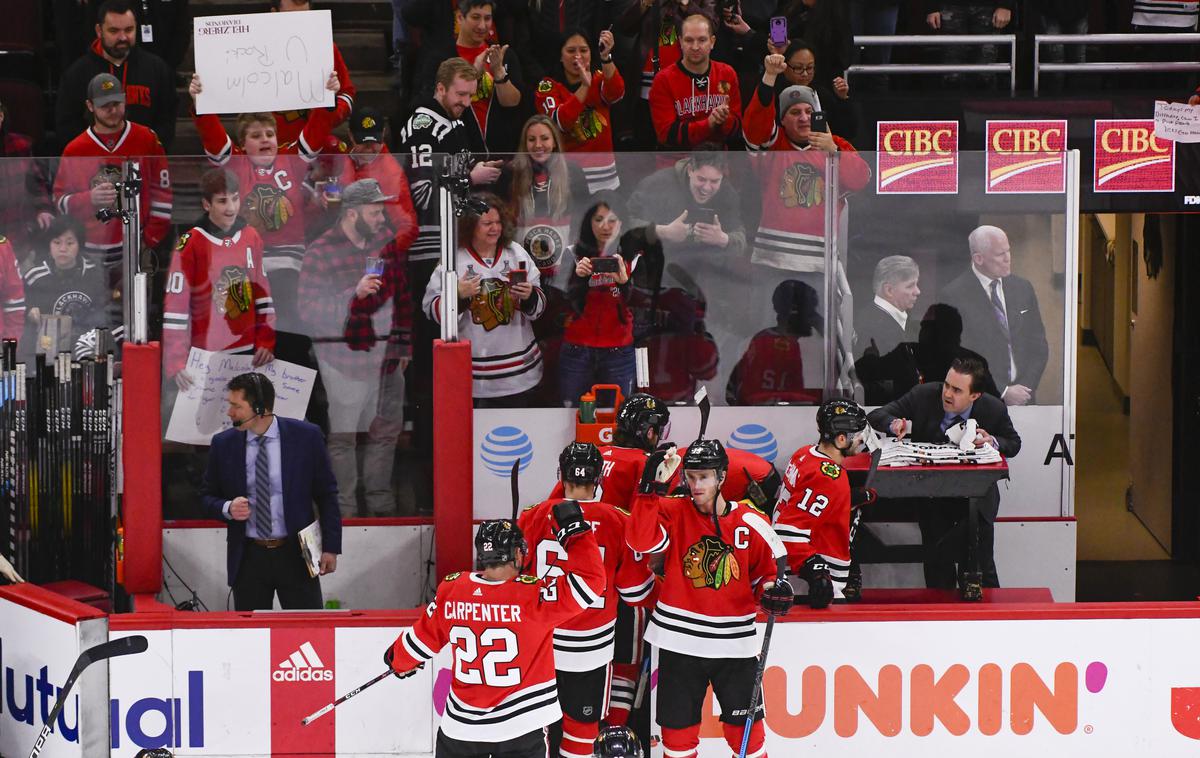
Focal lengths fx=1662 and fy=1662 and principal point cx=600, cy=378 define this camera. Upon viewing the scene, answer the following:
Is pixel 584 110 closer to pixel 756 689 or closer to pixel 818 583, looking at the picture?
pixel 818 583

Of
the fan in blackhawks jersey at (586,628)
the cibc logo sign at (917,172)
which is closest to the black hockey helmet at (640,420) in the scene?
the fan in blackhawks jersey at (586,628)

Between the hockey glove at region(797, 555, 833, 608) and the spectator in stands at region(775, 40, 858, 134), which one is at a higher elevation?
the spectator in stands at region(775, 40, 858, 134)

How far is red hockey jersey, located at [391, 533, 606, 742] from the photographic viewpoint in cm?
559

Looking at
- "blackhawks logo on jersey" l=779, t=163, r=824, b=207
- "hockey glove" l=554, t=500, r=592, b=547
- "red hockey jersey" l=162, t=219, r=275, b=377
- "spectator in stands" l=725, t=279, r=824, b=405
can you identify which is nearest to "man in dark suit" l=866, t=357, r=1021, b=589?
"spectator in stands" l=725, t=279, r=824, b=405

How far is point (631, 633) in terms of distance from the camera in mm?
6734

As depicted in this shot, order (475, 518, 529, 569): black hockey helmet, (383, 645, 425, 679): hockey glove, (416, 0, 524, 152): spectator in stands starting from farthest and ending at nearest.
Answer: (416, 0, 524, 152): spectator in stands, (383, 645, 425, 679): hockey glove, (475, 518, 529, 569): black hockey helmet

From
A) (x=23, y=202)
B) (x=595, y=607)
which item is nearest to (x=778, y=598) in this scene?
(x=595, y=607)

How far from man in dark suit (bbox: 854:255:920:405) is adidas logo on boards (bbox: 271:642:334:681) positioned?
2865mm

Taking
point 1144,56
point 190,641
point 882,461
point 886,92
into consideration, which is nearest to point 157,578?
point 190,641

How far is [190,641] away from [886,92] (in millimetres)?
4999

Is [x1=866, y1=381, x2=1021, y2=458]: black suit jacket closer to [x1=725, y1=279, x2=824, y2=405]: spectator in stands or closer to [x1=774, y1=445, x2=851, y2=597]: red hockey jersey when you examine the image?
[x1=725, y1=279, x2=824, y2=405]: spectator in stands

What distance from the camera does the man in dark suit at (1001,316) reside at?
7.73 meters

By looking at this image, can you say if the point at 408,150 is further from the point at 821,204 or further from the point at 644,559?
the point at 644,559

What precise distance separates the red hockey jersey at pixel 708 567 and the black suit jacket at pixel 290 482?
1.54m
